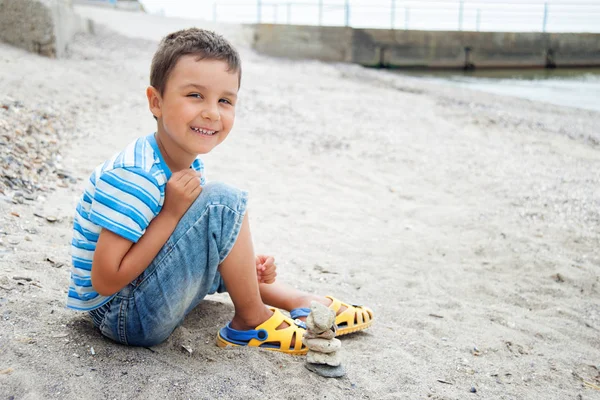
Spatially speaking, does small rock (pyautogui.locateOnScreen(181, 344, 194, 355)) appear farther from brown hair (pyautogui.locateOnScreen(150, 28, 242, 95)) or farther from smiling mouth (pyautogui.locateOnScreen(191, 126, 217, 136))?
brown hair (pyautogui.locateOnScreen(150, 28, 242, 95))

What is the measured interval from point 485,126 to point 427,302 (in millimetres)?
5665

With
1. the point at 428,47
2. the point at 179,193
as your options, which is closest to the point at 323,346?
the point at 179,193

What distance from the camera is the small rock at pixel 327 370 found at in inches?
79.6

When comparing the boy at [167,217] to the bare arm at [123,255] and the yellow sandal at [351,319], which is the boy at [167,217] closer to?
the bare arm at [123,255]

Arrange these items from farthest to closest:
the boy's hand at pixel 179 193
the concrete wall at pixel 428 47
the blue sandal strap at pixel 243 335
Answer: the concrete wall at pixel 428 47
the blue sandal strap at pixel 243 335
the boy's hand at pixel 179 193

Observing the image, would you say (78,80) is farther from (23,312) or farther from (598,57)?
(598,57)

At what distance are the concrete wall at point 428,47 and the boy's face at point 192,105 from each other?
659 inches

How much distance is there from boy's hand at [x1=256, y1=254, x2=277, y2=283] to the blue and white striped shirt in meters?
0.65

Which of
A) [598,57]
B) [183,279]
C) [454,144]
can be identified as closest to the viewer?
[183,279]

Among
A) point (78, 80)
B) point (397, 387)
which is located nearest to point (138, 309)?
point (397, 387)

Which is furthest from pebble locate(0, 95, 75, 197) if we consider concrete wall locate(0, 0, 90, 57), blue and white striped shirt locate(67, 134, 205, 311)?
concrete wall locate(0, 0, 90, 57)

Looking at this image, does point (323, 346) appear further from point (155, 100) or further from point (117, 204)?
point (155, 100)

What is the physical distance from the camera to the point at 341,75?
14250 millimetres

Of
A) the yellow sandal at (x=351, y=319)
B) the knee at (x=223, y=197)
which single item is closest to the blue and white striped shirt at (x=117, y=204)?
the knee at (x=223, y=197)
